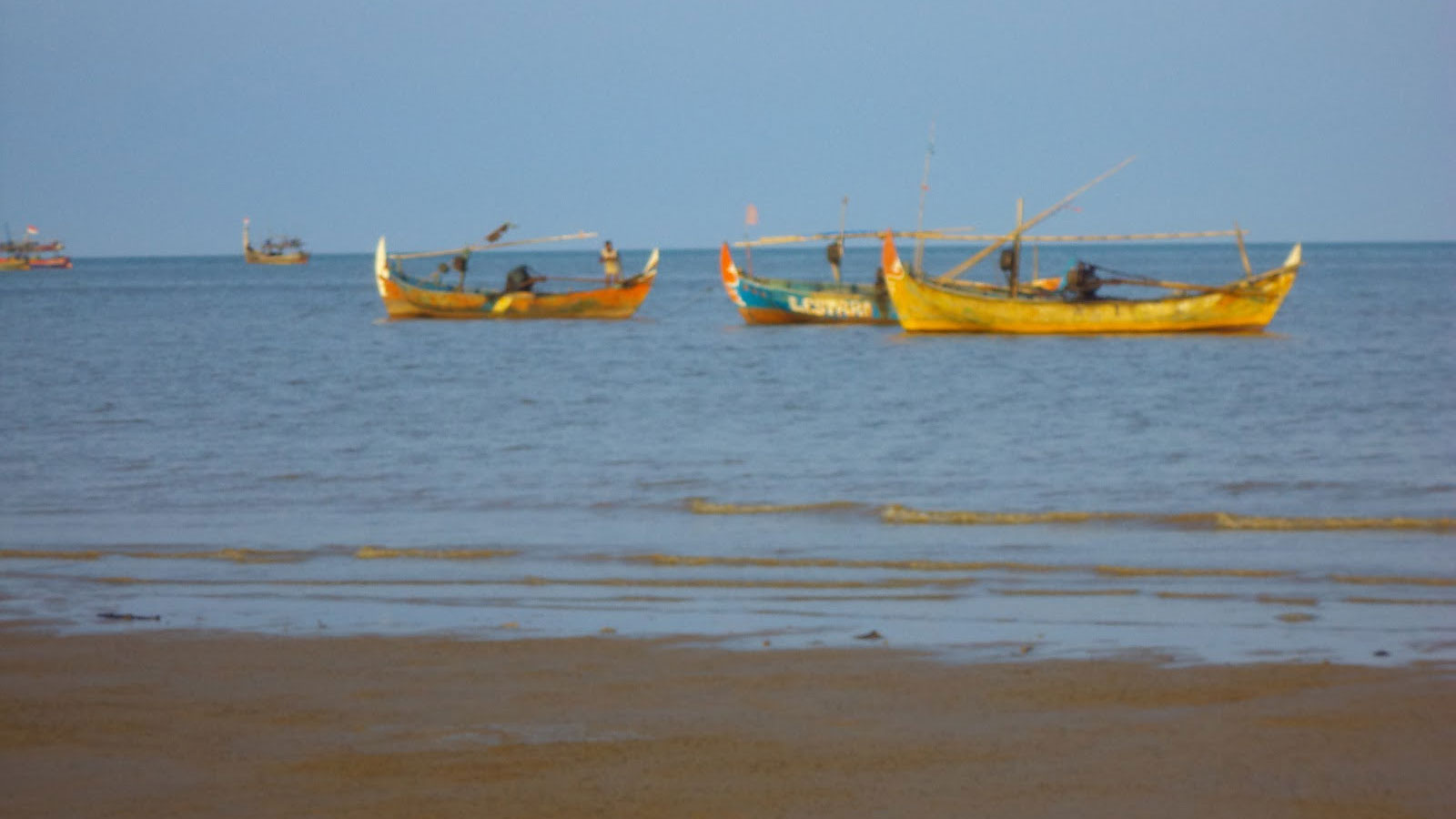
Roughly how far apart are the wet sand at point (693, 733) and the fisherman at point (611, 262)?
3551cm

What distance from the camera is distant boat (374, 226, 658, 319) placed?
1646 inches

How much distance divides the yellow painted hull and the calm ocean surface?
7.53 feet

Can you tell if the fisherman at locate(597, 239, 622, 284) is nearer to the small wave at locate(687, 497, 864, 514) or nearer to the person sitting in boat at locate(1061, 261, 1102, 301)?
the person sitting in boat at locate(1061, 261, 1102, 301)

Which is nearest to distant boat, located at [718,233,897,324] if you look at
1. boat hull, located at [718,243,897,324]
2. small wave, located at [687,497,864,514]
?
boat hull, located at [718,243,897,324]

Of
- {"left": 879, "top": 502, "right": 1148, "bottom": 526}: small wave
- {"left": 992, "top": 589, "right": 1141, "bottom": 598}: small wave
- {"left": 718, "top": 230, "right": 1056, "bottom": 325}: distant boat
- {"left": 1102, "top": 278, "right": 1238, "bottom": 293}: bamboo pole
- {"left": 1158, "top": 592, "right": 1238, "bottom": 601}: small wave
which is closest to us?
{"left": 1158, "top": 592, "right": 1238, "bottom": 601}: small wave

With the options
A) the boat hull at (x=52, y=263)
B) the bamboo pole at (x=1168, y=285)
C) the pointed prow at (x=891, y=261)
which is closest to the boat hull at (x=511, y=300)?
the pointed prow at (x=891, y=261)

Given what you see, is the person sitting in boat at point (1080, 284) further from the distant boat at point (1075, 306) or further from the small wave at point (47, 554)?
the small wave at point (47, 554)

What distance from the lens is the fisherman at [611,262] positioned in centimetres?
4209

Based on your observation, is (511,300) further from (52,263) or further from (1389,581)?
(52,263)

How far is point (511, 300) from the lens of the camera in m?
41.8

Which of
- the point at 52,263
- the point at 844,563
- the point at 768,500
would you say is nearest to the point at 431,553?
the point at 844,563

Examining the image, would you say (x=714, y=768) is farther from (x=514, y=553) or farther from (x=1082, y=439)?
(x=1082, y=439)

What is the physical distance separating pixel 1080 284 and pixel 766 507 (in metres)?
20.7

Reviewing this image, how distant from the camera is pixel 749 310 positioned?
39.6 m
